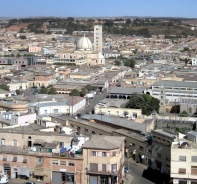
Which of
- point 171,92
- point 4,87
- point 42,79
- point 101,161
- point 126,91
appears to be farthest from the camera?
point 42,79

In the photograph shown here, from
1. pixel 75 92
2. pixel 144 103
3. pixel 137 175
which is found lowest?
pixel 137 175

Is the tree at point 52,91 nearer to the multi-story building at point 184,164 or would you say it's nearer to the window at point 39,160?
the window at point 39,160

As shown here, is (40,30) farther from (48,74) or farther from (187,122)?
(187,122)

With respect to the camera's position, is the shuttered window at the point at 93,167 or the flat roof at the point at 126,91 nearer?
the shuttered window at the point at 93,167

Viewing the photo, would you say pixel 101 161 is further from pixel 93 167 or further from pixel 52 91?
pixel 52 91

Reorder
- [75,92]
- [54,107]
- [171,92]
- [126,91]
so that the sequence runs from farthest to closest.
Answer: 1. [75,92]
2. [126,91]
3. [171,92]
4. [54,107]

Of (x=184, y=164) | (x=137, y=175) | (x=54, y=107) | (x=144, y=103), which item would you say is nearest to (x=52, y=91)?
(x=54, y=107)

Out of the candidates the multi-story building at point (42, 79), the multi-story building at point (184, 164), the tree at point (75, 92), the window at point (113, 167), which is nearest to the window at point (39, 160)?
the window at point (113, 167)

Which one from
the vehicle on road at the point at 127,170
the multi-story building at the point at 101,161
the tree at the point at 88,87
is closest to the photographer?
the multi-story building at the point at 101,161
